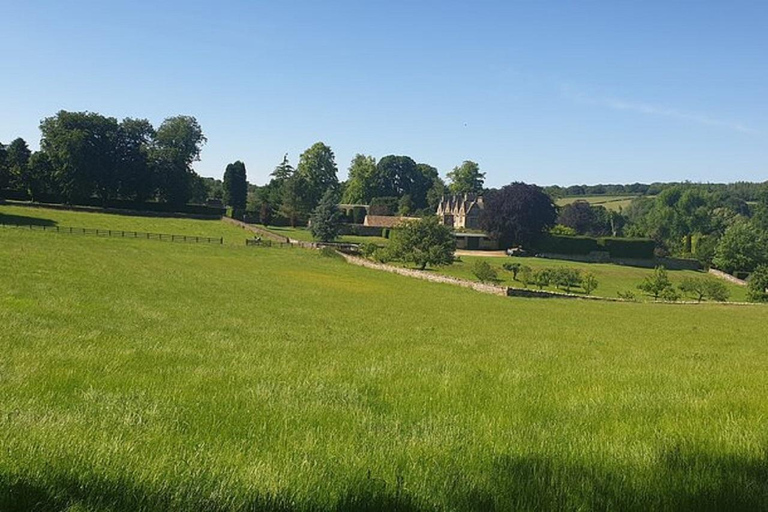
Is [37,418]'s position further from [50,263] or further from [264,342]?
[50,263]

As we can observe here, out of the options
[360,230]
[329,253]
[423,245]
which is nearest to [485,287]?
[423,245]

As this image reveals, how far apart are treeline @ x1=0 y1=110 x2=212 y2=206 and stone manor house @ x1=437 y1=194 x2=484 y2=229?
58.3m

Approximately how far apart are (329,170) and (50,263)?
107 m

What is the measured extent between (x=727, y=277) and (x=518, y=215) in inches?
1363

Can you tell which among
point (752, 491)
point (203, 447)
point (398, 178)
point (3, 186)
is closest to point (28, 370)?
point (203, 447)

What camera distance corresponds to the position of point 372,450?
4691 millimetres

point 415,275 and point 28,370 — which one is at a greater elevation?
point 28,370

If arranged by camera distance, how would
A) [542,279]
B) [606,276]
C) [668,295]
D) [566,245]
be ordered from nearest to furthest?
[668,295], [542,279], [606,276], [566,245]

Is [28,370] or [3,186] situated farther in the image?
[3,186]

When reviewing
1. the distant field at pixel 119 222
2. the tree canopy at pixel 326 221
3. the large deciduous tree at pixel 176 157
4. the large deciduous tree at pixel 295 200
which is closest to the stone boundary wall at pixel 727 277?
the tree canopy at pixel 326 221

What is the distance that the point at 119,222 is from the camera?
84562mm

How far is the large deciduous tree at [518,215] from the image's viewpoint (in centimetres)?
10600

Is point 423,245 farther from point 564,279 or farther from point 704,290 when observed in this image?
point 704,290

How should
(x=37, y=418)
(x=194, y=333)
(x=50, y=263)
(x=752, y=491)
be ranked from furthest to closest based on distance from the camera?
(x=50, y=263)
(x=194, y=333)
(x=37, y=418)
(x=752, y=491)
